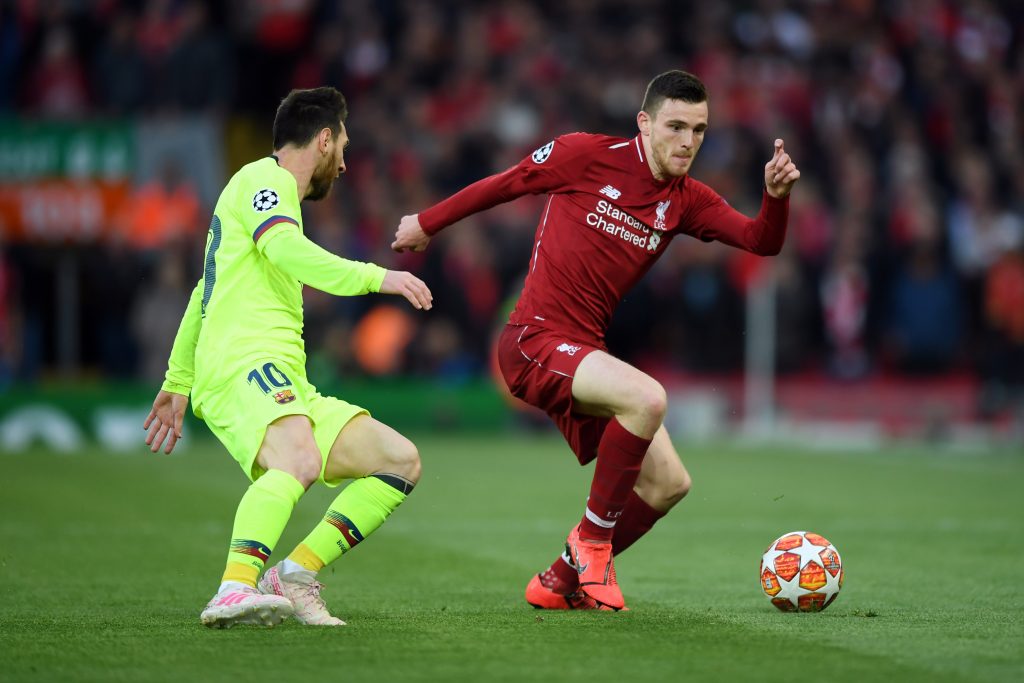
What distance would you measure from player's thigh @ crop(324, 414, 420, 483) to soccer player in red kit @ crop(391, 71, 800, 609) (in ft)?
2.51

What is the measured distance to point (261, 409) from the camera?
6.05 meters

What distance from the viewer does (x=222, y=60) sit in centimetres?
1916

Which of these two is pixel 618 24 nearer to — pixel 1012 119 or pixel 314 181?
pixel 1012 119

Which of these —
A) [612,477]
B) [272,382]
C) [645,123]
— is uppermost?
[645,123]

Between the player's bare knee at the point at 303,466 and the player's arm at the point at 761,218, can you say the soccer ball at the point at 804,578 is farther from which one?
the player's bare knee at the point at 303,466

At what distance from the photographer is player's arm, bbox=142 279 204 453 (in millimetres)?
6445

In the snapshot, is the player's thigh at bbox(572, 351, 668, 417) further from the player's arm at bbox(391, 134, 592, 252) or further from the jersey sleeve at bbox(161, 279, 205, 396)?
the jersey sleeve at bbox(161, 279, 205, 396)

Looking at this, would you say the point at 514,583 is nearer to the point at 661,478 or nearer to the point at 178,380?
the point at 661,478

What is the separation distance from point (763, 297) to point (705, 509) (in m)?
7.62

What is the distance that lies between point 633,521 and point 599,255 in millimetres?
1186

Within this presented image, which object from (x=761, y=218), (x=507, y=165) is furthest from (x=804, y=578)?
(x=507, y=165)

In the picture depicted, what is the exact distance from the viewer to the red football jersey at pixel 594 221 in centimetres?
695

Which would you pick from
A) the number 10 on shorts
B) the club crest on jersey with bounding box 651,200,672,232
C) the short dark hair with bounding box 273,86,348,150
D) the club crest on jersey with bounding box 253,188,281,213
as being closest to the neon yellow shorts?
the number 10 on shorts

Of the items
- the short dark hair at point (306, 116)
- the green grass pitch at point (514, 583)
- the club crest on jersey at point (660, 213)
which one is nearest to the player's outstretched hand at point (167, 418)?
the green grass pitch at point (514, 583)
